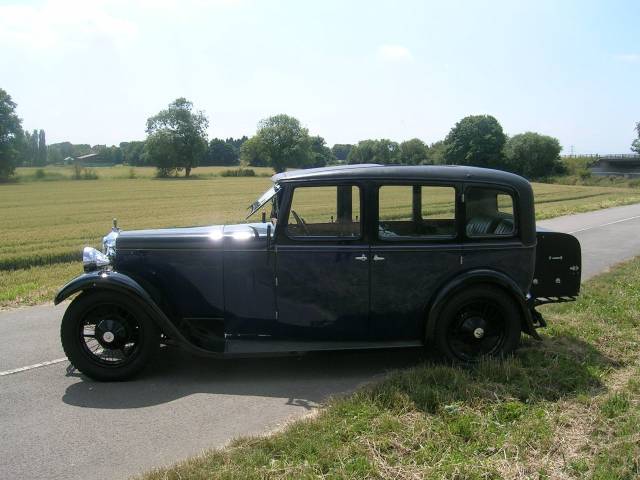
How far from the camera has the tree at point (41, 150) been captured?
272 feet

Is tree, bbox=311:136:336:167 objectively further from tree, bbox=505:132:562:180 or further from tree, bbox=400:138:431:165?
tree, bbox=400:138:431:165

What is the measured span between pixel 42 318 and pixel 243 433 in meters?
4.51

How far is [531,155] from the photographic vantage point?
65.8 m

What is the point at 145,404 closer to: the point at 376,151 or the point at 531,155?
the point at 376,151

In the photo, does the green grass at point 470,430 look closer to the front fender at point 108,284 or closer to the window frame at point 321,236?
the window frame at point 321,236

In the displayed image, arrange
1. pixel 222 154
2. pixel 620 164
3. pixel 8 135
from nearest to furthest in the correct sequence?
pixel 8 135
pixel 620 164
pixel 222 154

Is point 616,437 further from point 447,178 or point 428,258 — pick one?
point 447,178

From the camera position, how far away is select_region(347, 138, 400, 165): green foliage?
97.8 ft

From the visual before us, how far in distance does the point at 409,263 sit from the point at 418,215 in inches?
21.6

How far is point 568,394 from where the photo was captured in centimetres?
411

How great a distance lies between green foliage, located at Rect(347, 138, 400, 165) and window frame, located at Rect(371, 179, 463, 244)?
2448cm

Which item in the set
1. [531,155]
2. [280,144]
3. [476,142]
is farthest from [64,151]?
[531,155]

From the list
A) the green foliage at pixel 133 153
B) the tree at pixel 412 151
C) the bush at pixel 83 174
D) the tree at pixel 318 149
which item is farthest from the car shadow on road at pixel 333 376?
the green foliage at pixel 133 153

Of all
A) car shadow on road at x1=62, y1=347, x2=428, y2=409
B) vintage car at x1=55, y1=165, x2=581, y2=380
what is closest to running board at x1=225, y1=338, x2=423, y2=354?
vintage car at x1=55, y1=165, x2=581, y2=380
